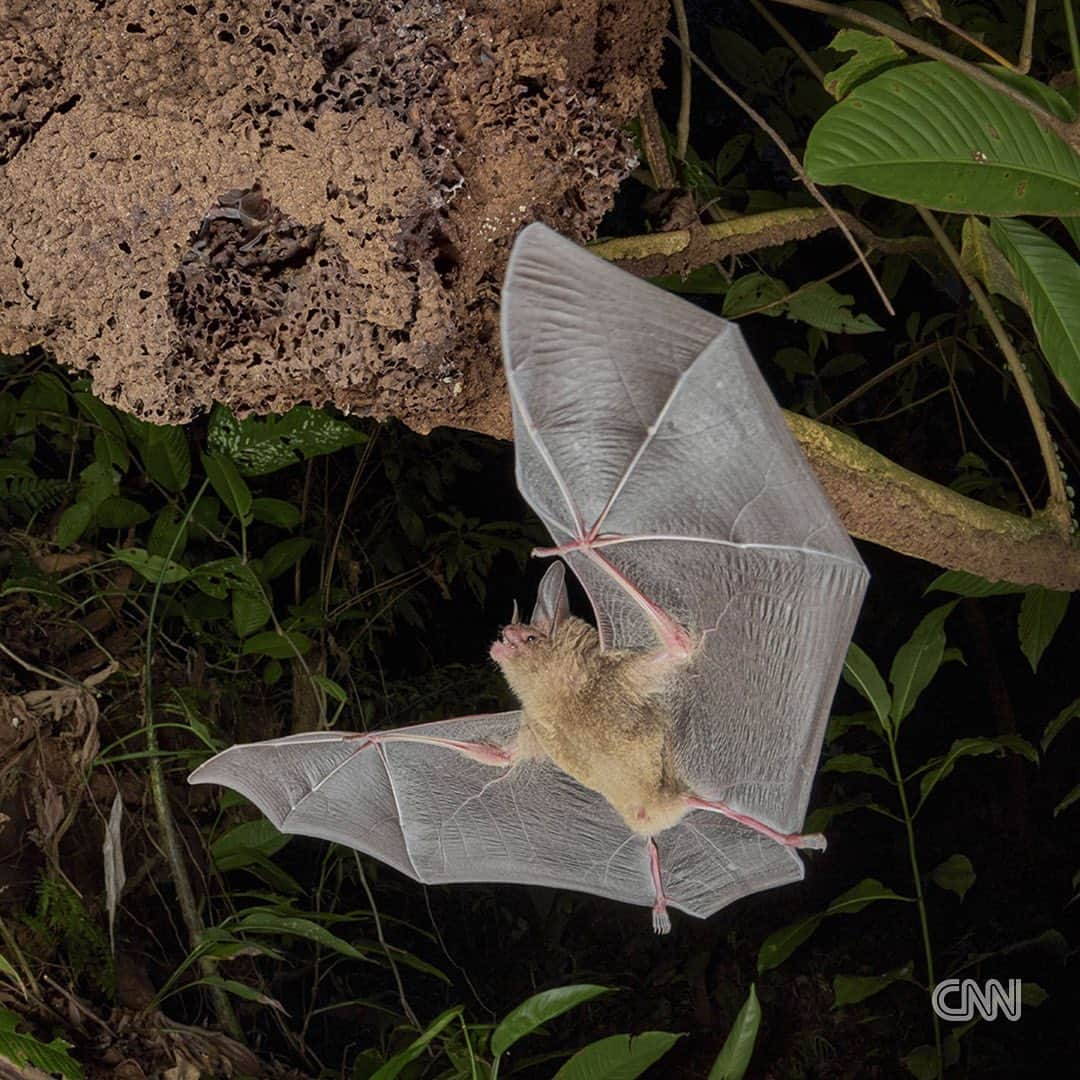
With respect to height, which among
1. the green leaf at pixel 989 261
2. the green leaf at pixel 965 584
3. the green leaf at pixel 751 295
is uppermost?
the green leaf at pixel 989 261

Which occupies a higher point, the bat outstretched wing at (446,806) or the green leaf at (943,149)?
the green leaf at (943,149)

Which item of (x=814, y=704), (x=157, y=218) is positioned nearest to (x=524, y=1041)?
(x=814, y=704)

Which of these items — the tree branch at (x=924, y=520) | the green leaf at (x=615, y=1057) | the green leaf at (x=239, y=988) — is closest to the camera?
the tree branch at (x=924, y=520)

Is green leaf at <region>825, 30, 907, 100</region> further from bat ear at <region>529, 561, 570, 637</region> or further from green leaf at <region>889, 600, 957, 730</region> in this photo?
green leaf at <region>889, 600, 957, 730</region>

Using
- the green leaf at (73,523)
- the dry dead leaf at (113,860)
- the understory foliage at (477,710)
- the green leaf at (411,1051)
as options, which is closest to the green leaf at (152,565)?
the understory foliage at (477,710)

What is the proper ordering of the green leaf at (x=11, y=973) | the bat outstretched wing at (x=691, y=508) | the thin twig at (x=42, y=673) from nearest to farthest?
the bat outstretched wing at (x=691, y=508) → the green leaf at (x=11, y=973) → the thin twig at (x=42, y=673)

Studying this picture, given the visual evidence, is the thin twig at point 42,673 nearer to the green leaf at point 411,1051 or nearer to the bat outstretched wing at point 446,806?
the bat outstretched wing at point 446,806

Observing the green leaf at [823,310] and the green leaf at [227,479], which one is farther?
the green leaf at [227,479]
